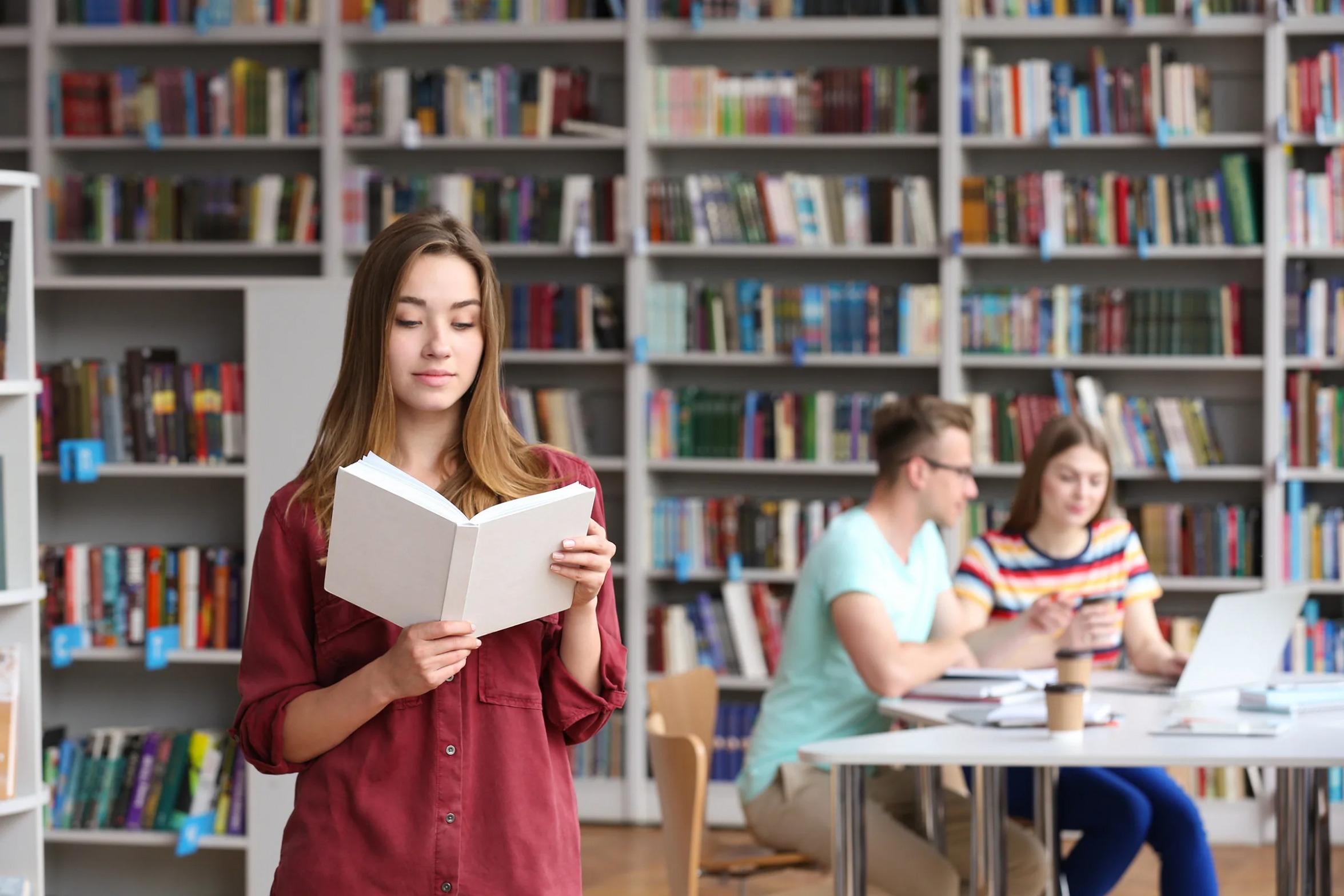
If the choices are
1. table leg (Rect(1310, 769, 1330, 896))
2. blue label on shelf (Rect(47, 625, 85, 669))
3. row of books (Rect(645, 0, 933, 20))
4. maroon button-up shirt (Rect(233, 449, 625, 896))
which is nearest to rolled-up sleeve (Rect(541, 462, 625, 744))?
maroon button-up shirt (Rect(233, 449, 625, 896))

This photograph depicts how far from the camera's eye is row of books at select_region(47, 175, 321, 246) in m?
4.97

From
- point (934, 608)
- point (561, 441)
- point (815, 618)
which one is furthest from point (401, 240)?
point (561, 441)

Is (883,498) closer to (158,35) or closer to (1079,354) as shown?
(1079,354)

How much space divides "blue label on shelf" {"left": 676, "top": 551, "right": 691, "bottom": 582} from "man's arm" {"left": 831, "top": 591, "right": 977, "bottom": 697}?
1995 millimetres

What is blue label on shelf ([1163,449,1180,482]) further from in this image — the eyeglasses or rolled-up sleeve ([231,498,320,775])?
rolled-up sleeve ([231,498,320,775])

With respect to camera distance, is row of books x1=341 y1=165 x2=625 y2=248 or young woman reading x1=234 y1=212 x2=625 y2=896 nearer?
young woman reading x1=234 y1=212 x2=625 y2=896

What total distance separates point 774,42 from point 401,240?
12.6ft

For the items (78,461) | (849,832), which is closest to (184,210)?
(78,461)

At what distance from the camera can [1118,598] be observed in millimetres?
3305

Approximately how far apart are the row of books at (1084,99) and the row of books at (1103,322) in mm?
517

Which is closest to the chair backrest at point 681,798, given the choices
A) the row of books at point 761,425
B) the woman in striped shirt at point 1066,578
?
the woman in striped shirt at point 1066,578

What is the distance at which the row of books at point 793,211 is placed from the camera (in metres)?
4.78

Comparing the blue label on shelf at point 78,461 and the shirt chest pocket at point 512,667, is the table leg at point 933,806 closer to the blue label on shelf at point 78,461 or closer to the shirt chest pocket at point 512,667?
the shirt chest pocket at point 512,667

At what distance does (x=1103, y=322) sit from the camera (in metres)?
4.69
